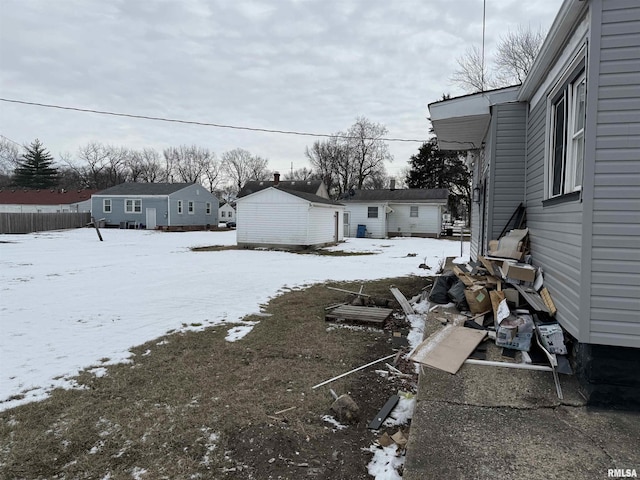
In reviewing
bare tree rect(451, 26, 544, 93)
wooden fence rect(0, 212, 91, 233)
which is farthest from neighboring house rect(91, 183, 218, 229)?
bare tree rect(451, 26, 544, 93)

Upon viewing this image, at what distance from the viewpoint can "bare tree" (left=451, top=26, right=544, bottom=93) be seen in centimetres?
2338

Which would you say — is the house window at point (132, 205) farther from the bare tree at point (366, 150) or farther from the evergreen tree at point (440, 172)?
the evergreen tree at point (440, 172)

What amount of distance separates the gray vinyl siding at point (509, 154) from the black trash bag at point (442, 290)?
1473 millimetres

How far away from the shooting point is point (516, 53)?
23812 mm

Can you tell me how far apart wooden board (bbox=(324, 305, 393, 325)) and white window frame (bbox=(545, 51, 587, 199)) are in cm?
305

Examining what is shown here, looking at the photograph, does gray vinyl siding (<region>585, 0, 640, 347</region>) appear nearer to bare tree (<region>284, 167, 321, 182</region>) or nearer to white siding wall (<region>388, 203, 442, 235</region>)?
white siding wall (<region>388, 203, 442, 235</region>)

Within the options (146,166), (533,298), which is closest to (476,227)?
(533,298)

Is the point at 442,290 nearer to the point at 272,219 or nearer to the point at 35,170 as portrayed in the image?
the point at 272,219

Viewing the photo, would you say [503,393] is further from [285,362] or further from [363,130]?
[363,130]

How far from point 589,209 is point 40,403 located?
5.07 metres

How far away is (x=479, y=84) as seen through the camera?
2578cm

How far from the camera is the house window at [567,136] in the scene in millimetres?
3549

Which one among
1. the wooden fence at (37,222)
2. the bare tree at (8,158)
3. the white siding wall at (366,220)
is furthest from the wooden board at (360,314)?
the bare tree at (8,158)

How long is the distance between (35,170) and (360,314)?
67405mm
